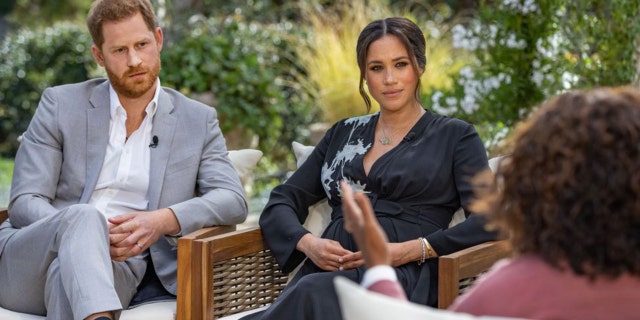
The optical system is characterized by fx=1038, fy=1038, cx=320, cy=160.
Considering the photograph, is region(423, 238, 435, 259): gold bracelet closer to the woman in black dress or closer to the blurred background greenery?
the woman in black dress

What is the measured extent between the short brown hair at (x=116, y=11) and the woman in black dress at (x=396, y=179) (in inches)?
29.7

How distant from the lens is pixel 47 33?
1136cm

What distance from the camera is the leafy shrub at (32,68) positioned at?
10969 mm

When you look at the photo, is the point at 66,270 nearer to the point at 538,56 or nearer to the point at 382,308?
the point at 382,308

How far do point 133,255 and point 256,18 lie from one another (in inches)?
318

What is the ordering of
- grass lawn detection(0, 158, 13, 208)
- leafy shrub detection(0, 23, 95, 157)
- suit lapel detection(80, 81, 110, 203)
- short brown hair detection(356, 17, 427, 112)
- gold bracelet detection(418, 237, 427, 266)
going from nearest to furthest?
gold bracelet detection(418, 237, 427, 266) → short brown hair detection(356, 17, 427, 112) → suit lapel detection(80, 81, 110, 203) → grass lawn detection(0, 158, 13, 208) → leafy shrub detection(0, 23, 95, 157)

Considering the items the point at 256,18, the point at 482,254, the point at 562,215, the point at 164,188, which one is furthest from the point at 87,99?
the point at 256,18

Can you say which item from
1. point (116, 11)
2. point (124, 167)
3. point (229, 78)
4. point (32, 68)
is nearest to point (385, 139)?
point (124, 167)

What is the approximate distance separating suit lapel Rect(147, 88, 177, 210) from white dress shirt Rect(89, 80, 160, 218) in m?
0.03

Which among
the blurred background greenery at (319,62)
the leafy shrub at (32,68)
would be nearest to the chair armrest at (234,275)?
the blurred background greenery at (319,62)

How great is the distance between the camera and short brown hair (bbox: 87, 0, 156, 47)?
355 centimetres

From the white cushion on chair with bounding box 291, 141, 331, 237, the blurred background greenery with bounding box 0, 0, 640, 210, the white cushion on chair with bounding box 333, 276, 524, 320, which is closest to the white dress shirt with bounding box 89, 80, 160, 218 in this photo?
Result: the white cushion on chair with bounding box 291, 141, 331, 237

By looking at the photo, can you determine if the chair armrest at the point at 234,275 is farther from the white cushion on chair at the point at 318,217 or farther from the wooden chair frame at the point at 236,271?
the white cushion on chair at the point at 318,217

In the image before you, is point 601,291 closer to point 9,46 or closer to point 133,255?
point 133,255
